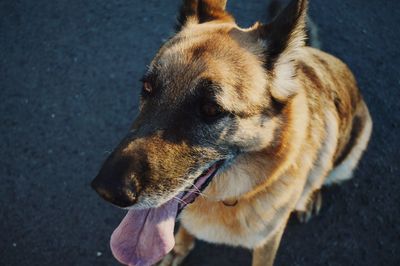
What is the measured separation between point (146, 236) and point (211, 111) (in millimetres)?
815

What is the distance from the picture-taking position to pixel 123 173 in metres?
1.72

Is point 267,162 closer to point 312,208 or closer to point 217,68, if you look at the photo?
point 217,68

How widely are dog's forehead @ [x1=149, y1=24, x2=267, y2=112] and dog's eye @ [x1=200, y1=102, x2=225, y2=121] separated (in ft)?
0.13

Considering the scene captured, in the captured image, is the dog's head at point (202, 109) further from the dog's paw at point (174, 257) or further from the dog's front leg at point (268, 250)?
the dog's paw at point (174, 257)

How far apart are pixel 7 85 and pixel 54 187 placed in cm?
133

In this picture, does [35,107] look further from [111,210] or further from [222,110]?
[222,110]

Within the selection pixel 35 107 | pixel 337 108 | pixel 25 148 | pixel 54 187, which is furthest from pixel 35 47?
pixel 337 108

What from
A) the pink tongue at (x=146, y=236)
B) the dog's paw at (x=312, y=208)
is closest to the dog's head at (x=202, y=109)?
the pink tongue at (x=146, y=236)

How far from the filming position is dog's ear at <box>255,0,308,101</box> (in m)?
1.93

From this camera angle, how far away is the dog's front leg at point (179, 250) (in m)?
2.81

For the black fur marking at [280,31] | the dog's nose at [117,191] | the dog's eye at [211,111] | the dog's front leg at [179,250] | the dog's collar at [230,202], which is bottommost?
the dog's front leg at [179,250]

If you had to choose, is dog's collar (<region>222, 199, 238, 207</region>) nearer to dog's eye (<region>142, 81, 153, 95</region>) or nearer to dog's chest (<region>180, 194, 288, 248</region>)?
dog's chest (<region>180, 194, 288, 248</region>)

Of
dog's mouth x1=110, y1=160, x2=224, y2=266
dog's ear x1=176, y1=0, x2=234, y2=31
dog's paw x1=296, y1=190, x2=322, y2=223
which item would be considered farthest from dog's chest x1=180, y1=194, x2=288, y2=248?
dog's ear x1=176, y1=0, x2=234, y2=31

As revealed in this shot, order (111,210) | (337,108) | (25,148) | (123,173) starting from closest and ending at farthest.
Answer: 1. (123,173)
2. (337,108)
3. (111,210)
4. (25,148)
